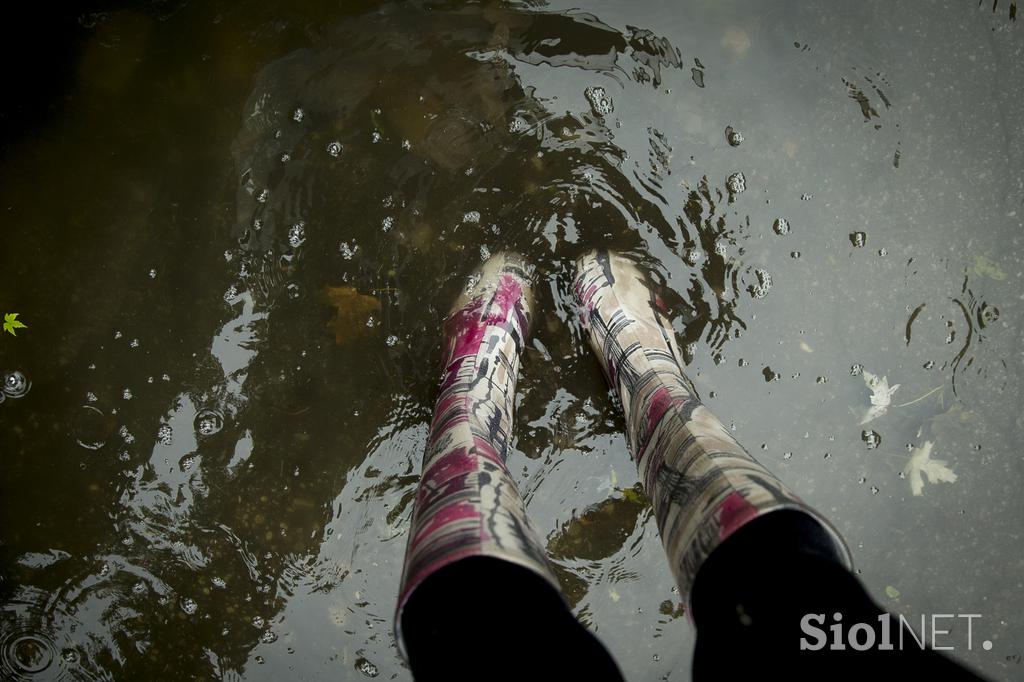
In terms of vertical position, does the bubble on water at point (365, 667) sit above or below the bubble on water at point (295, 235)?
below

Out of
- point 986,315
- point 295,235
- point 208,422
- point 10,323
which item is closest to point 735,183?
point 986,315

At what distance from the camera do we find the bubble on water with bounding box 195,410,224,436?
2.08 meters

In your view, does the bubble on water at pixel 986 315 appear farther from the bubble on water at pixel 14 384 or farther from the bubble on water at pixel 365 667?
the bubble on water at pixel 14 384

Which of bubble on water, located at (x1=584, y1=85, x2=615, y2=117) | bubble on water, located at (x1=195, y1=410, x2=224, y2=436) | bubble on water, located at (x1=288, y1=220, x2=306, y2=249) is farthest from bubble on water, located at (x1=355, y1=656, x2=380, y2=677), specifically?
bubble on water, located at (x1=584, y1=85, x2=615, y2=117)

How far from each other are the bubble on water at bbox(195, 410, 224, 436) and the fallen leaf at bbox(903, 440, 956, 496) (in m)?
2.51

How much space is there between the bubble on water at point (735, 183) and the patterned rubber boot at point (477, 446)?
80 cm

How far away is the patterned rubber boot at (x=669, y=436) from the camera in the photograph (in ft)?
3.74

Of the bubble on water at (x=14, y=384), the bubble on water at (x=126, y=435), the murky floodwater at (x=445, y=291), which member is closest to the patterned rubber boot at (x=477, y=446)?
the murky floodwater at (x=445, y=291)

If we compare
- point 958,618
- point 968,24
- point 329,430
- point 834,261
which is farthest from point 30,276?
point 958,618

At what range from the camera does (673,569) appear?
49.3 inches

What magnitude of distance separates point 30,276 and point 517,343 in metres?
1.73

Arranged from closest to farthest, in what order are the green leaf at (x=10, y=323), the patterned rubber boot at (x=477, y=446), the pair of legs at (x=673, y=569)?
the pair of legs at (x=673, y=569) < the patterned rubber boot at (x=477, y=446) < the green leaf at (x=10, y=323)

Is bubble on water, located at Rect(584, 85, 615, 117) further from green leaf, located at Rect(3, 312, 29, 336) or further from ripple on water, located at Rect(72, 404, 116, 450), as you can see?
green leaf, located at Rect(3, 312, 29, 336)

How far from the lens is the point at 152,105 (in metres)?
2.02
